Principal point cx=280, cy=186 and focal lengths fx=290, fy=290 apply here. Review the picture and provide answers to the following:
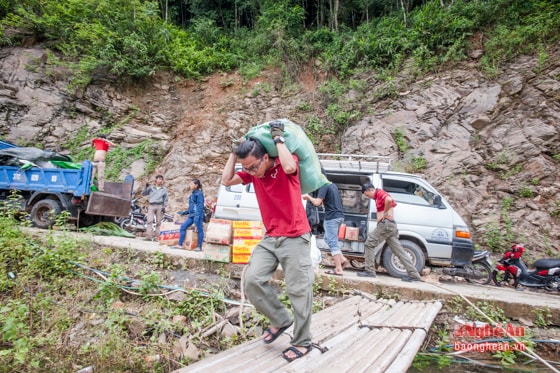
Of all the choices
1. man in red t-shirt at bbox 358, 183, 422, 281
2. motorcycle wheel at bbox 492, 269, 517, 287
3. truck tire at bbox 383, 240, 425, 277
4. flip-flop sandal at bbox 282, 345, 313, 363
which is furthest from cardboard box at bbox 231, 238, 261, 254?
motorcycle wheel at bbox 492, 269, 517, 287

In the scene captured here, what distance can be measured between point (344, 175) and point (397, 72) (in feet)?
26.6

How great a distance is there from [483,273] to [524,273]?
26.3 inches

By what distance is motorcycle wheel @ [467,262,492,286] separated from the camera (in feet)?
19.6

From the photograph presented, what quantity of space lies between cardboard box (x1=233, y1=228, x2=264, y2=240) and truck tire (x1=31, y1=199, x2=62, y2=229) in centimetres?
539

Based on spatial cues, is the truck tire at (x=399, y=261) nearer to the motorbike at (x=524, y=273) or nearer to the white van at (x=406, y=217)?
the white van at (x=406, y=217)

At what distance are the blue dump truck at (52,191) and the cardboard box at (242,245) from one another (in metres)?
4.66

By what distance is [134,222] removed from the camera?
10.4 m

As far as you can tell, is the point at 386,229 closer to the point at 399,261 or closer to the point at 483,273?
the point at 399,261

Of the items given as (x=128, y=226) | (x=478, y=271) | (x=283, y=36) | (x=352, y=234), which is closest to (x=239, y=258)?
(x=352, y=234)

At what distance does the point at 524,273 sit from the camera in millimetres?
5688

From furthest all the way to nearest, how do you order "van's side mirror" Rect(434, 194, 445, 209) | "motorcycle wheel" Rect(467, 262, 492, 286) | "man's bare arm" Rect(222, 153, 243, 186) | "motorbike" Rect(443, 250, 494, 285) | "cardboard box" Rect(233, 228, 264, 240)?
"motorcycle wheel" Rect(467, 262, 492, 286) < "motorbike" Rect(443, 250, 494, 285) < "van's side mirror" Rect(434, 194, 445, 209) < "cardboard box" Rect(233, 228, 264, 240) < "man's bare arm" Rect(222, 153, 243, 186)

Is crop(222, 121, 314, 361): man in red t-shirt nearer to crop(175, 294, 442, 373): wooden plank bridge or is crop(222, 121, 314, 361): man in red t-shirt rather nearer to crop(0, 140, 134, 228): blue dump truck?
crop(175, 294, 442, 373): wooden plank bridge

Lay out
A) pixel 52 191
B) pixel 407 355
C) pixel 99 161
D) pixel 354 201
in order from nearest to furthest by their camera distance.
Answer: pixel 407 355, pixel 354 201, pixel 52 191, pixel 99 161

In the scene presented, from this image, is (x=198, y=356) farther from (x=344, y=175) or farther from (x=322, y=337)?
(x=344, y=175)
